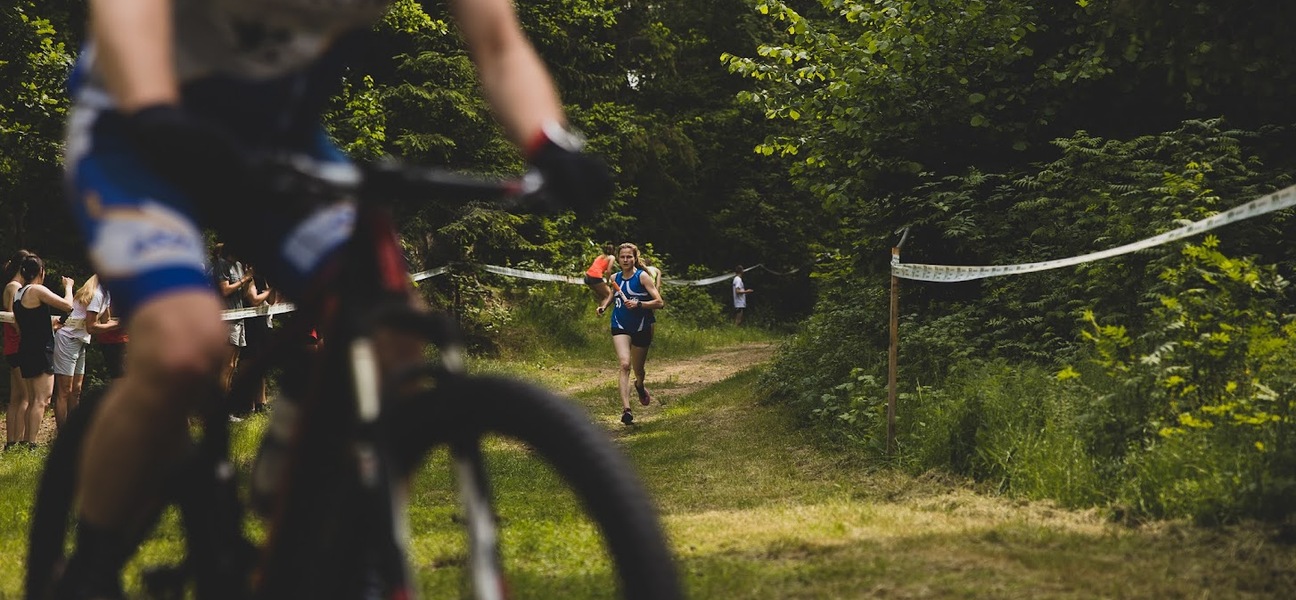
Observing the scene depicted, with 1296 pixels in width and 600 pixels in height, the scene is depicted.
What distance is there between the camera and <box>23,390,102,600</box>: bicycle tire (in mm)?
2961

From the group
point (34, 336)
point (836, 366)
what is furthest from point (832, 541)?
point (34, 336)

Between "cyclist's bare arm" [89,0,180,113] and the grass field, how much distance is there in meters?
0.80

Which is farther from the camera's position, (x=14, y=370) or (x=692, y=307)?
(x=692, y=307)

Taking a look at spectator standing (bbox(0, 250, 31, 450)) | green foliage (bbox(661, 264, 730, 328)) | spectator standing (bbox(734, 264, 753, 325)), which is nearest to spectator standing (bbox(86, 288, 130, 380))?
spectator standing (bbox(0, 250, 31, 450))

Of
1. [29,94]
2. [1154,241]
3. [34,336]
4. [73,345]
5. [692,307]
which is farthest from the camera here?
[692,307]

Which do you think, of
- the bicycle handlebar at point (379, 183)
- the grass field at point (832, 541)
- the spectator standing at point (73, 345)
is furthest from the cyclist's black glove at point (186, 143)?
the spectator standing at point (73, 345)

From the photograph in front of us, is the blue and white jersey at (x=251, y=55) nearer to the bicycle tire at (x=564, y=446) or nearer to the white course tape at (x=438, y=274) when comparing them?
the white course tape at (x=438, y=274)

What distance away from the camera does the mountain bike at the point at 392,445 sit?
6.23ft

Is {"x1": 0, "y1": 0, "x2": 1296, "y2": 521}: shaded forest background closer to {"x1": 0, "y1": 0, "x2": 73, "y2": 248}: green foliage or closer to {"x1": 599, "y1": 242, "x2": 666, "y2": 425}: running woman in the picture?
{"x1": 0, "y1": 0, "x2": 73, "y2": 248}: green foliage

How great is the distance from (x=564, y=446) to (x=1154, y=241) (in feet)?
17.1

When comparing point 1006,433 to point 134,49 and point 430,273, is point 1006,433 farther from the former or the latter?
point 430,273

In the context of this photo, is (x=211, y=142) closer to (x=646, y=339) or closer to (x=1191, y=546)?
(x=1191, y=546)

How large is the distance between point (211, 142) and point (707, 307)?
3010cm

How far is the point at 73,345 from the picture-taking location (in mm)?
11055
